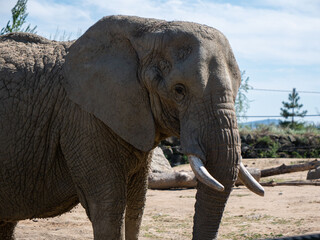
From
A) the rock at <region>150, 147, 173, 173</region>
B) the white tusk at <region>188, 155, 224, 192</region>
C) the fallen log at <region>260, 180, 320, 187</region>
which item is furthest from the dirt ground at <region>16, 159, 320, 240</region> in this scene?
the white tusk at <region>188, 155, 224, 192</region>

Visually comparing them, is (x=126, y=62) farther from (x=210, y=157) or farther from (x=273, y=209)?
(x=273, y=209)

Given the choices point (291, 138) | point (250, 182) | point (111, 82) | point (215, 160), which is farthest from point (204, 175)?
point (291, 138)

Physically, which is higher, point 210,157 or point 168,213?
point 210,157

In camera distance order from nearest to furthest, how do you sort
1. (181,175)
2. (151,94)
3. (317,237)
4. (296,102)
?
(317,237), (151,94), (181,175), (296,102)

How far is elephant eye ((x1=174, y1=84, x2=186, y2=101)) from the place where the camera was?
4555mm

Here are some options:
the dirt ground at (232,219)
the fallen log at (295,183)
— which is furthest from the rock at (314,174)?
the dirt ground at (232,219)

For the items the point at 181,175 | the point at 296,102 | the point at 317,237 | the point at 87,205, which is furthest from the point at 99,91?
the point at 296,102

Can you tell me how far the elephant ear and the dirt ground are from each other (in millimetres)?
2755

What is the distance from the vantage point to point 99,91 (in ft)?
16.2

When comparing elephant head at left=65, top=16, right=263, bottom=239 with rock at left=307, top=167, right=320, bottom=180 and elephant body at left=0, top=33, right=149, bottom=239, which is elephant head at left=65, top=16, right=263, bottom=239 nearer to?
elephant body at left=0, top=33, right=149, bottom=239

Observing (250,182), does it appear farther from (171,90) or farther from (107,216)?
(107,216)

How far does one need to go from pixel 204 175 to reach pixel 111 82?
1.26m

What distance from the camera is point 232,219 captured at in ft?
27.0

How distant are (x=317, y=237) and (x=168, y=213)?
6.90m
